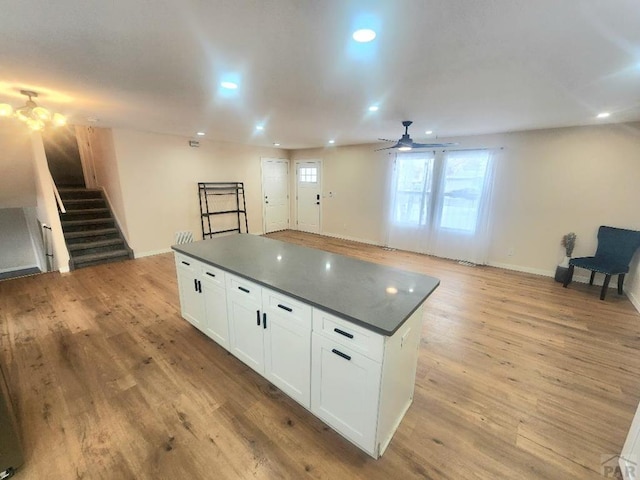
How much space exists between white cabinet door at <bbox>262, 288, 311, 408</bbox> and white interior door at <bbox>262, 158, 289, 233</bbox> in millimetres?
5717

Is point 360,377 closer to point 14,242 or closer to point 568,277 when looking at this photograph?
point 568,277

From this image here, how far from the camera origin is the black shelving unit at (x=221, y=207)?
6082mm

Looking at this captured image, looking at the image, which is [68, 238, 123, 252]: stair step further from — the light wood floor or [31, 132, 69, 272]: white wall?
the light wood floor

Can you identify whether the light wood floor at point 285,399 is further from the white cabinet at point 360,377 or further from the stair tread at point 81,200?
the stair tread at point 81,200

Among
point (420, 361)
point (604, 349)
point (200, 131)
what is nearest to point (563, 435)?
point (420, 361)

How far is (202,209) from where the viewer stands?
6.07 metres

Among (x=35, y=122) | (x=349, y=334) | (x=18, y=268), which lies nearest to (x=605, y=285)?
(x=349, y=334)

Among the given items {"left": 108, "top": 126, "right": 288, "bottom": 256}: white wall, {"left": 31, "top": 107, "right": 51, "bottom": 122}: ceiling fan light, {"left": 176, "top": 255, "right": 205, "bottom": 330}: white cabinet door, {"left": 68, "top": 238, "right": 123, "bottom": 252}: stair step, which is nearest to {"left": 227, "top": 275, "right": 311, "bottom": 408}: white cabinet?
{"left": 176, "top": 255, "right": 205, "bottom": 330}: white cabinet door

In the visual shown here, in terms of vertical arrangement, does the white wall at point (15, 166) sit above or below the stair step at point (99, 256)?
above

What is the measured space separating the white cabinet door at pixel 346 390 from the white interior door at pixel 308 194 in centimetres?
599

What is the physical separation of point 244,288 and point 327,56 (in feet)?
5.76

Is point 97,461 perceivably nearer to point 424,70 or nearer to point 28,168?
point 424,70

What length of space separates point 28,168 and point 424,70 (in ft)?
20.7

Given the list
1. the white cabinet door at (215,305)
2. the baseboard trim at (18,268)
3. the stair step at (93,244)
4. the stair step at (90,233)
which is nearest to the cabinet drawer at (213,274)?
the white cabinet door at (215,305)
